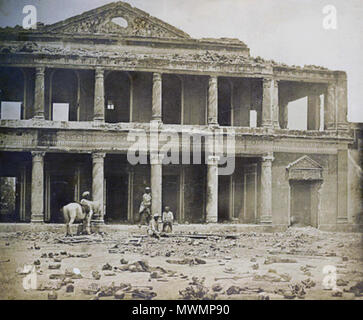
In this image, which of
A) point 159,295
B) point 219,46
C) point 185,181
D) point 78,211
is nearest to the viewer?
point 159,295

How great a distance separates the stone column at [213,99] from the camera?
52.6ft

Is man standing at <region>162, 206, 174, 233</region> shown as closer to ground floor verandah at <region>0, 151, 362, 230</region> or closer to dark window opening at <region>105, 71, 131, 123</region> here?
ground floor verandah at <region>0, 151, 362, 230</region>

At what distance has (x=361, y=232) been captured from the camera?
14609mm

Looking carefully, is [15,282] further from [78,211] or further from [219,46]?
[219,46]

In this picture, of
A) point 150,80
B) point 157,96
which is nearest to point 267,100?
point 157,96

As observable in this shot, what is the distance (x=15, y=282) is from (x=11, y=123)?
4809 mm

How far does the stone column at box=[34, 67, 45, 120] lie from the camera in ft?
50.2

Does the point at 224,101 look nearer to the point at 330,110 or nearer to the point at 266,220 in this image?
the point at 330,110

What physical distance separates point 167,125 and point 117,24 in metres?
3.14

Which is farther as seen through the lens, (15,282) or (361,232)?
(361,232)

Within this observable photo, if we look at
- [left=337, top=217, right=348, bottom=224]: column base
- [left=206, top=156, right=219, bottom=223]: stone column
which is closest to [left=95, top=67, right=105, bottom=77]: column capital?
[left=206, top=156, right=219, bottom=223]: stone column

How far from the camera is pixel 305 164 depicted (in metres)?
16.0

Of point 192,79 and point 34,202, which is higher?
point 192,79

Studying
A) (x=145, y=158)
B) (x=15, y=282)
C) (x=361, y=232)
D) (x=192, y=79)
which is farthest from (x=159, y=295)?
(x=192, y=79)
